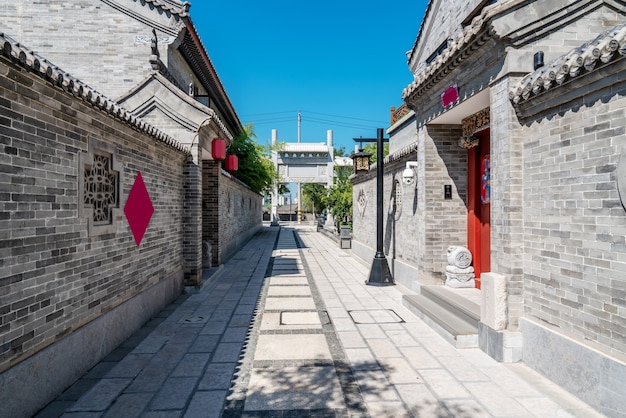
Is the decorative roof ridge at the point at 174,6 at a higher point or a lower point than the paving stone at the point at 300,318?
higher

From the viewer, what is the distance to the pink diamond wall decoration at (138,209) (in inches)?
203

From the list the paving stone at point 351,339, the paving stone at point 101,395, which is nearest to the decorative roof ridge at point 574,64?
the paving stone at point 351,339

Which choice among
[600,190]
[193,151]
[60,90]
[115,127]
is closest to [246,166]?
[193,151]

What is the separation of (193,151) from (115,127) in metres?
3.00

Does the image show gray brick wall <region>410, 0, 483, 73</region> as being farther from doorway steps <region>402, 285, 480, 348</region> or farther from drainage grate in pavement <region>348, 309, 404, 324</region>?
drainage grate in pavement <region>348, 309, 404, 324</region>

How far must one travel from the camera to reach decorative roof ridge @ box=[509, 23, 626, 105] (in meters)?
2.76

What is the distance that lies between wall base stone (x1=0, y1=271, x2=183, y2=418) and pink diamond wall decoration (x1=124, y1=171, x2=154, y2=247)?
0.97 metres

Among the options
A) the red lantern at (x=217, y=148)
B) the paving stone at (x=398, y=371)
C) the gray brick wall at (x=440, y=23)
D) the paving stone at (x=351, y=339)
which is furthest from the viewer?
the red lantern at (x=217, y=148)

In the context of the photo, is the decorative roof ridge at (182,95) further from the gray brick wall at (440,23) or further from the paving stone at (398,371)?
the paving stone at (398,371)

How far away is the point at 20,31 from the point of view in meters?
8.12

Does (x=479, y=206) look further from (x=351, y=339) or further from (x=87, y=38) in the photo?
(x=87, y=38)

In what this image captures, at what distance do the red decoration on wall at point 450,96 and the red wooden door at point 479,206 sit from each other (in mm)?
939

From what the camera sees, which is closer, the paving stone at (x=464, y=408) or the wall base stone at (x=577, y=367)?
the wall base stone at (x=577, y=367)

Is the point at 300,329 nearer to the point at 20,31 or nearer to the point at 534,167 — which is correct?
the point at 534,167
